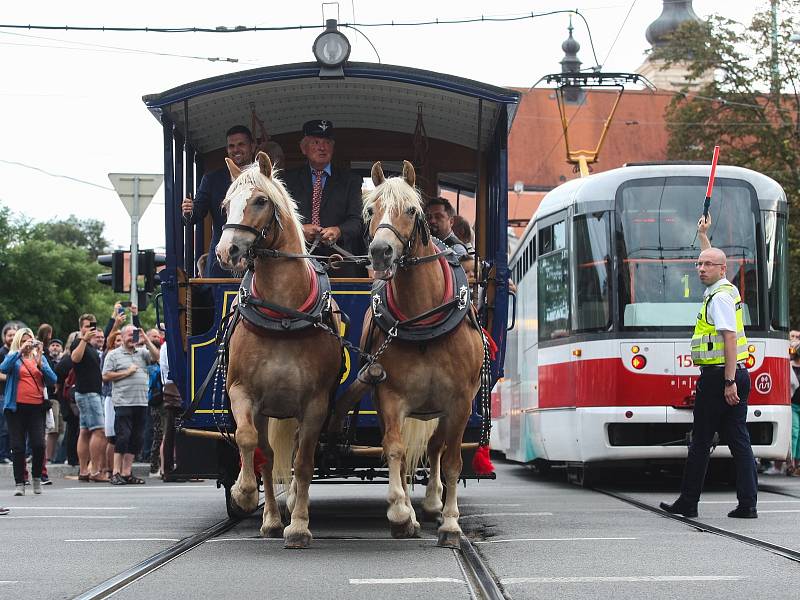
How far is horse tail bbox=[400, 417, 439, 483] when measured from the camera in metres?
10.1

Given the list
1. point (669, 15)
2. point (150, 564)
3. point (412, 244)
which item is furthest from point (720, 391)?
point (669, 15)

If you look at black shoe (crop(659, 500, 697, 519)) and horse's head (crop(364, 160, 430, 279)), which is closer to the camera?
horse's head (crop(364, 160, 430, 279))

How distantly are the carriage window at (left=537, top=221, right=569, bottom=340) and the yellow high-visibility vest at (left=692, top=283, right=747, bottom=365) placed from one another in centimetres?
450

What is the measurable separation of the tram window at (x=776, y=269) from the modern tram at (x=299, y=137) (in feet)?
13.8

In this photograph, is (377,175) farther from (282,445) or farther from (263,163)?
(282,445)

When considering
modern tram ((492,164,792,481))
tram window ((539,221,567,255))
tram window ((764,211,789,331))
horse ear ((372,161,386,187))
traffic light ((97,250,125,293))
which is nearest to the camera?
horse ear ((372,161,386,187))

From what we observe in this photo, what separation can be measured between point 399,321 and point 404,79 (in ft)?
8.28

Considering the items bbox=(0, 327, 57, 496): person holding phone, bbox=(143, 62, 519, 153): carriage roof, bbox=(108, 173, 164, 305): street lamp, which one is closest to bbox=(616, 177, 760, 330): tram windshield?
bbox=(143, 62, 519, 153): carriage roof

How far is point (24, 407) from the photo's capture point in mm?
15570

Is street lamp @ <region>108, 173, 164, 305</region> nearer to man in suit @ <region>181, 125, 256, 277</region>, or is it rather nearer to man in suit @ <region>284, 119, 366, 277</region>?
man in suit @ <region>181, 125, 256, 277</region>

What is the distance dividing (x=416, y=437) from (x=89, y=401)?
9.54 meters

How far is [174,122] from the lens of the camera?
37.6ft

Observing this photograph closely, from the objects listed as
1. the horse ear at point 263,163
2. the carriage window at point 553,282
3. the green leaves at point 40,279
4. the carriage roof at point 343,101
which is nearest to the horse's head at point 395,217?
the horse ear at point 263,163

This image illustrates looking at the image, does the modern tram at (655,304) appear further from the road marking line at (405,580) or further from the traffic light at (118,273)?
the road marking line at (405,580)
